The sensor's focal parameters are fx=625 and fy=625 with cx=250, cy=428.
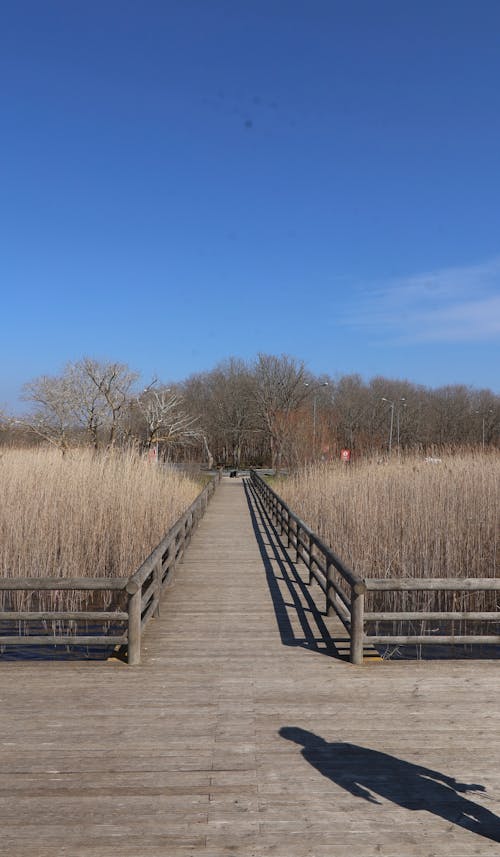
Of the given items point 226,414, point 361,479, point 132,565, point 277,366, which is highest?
point 277,366

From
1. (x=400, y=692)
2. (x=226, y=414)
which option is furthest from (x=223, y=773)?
(x=226, y=414)

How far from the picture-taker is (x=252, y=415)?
52656mm

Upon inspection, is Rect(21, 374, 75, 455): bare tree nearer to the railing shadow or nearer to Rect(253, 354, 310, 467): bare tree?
the railing shadow

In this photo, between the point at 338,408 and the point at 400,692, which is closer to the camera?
the point at 400,692

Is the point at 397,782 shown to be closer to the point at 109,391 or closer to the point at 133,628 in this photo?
the point at 133,628

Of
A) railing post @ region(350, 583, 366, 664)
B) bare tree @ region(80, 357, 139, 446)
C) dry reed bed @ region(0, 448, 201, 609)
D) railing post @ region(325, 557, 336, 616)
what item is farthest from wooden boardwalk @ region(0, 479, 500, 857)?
bare tree @ region(80, 357, 139, 446)

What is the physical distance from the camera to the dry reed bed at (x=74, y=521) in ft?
29.1

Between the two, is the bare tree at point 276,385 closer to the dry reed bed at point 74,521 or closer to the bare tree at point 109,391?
the bare tree at point 109,391

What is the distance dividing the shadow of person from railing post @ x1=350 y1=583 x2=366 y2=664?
142cm

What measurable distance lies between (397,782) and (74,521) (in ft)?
22.6

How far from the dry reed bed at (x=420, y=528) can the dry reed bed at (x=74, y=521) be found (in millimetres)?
3189

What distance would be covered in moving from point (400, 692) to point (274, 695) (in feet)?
2.97

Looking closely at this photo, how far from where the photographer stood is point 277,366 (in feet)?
177

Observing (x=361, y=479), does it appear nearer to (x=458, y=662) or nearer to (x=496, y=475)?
(x=496, y=475)
